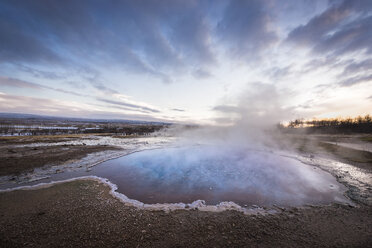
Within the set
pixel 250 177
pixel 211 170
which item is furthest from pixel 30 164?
pixel 250 177

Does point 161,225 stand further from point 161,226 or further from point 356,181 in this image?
point 356,181

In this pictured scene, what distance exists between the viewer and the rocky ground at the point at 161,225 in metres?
3.74

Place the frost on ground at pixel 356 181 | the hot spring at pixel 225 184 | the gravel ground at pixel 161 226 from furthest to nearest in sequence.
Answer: the frost on ground at pixel 356 181 < the hot spring at pixel 225 184 < the gravel ground at pixel 161 226

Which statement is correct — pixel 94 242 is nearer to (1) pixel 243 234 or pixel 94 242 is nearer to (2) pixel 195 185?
(1) pixel 243 234

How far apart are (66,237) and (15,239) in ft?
4.24

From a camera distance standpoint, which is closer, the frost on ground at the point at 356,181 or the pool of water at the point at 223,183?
the pool of water at the point at 223,183

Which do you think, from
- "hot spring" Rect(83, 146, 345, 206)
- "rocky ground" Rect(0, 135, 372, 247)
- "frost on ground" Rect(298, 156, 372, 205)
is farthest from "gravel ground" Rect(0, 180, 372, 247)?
"frost on ground" Rect(298, 156, 372, 205)

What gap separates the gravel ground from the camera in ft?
12.3

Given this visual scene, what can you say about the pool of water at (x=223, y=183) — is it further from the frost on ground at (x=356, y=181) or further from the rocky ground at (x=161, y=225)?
the rocky ground at (x=161, y=225)

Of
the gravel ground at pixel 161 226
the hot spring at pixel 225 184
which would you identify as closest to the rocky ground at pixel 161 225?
the gravel ground at pixel 161 226

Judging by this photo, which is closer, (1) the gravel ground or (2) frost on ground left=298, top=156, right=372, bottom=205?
(1) the gravel ground

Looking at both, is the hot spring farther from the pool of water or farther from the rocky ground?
the rocky ground

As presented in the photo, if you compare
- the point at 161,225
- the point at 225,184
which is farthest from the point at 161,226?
the point at 225,184

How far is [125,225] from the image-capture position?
4328 mm
